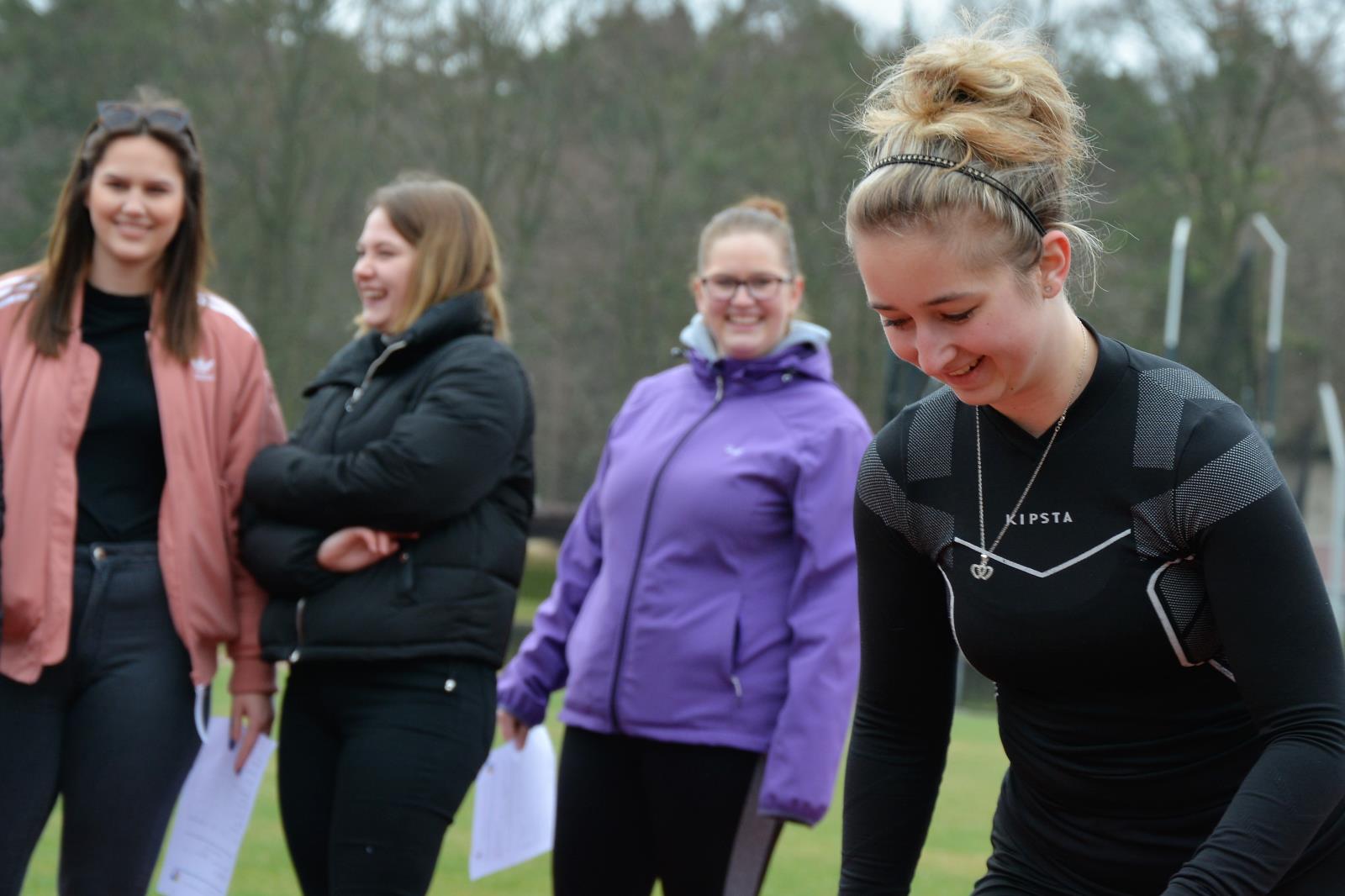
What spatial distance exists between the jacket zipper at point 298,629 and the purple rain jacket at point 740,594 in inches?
27.9

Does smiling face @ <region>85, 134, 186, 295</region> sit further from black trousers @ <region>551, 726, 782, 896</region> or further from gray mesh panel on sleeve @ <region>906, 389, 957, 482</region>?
gray mesh panel on sleeve @ <region>906, 389, 957, 482</region>

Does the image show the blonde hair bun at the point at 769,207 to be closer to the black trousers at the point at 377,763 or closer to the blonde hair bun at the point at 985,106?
the black trousers at the point at 377,763

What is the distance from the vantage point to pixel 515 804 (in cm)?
437

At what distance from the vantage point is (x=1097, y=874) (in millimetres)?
2191

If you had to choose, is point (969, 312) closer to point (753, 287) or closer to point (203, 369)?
point (753, 287)

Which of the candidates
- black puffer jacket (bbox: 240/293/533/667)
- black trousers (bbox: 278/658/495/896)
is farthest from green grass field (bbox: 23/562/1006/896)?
black puffer jacket (bbox: 240/293/533/667)

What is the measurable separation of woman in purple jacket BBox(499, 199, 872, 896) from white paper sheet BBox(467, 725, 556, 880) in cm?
29

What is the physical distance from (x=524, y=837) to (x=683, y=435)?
1212 millimetres

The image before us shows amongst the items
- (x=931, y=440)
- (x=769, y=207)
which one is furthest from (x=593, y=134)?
(x=931, y=440)

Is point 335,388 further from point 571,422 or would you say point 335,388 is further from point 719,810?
point 571,422

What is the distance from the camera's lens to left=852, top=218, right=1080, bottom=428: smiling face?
2033 millimetres

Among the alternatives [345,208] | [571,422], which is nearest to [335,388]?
[345,208]

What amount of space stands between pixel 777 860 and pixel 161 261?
4.32 meters

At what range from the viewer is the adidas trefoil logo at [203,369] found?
390 cm
